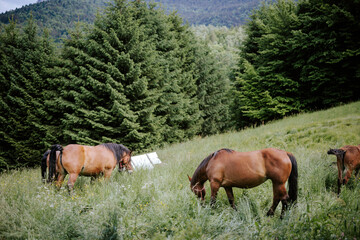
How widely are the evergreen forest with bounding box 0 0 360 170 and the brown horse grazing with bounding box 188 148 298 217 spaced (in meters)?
8.47

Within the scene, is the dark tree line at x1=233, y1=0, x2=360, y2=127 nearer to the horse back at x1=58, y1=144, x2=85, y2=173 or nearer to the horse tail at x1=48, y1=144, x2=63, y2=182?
the horse back at x1=58, y1=144, x2=85, y2=173

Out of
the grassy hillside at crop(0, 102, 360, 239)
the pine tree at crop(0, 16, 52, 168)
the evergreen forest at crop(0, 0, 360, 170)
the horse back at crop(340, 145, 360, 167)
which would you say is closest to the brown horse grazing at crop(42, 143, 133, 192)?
the grassy hillside at crop(0, 102, 360, 239)

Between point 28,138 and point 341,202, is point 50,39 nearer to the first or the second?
point 28,138

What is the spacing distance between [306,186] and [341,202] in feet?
2.29

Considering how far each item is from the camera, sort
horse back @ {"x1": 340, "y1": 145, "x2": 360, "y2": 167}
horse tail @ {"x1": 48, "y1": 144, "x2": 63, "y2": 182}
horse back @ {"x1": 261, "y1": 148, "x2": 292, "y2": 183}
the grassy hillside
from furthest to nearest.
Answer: horse tail @ {"x1": 48, "y1": 144, "x2": 63, "y2": 182}
horse back @ {"x1": 340, "y1": 145, "x2": 360, "y2": 167}
horse back @ {"x1": 261, "y1": 148, "x2": 292, "y2": 183}
the grassy hillside

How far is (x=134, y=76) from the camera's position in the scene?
37.9ft

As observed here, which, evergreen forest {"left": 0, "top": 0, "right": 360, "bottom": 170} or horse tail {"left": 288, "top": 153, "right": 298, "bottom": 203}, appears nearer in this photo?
horse tail {"left": 288, "top": 153, "right": 298, "bottom": 203}

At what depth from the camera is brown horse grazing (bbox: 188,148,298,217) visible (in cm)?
283

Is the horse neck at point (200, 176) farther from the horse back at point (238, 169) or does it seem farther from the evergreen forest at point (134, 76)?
the evergreen forest at point (134, 76)

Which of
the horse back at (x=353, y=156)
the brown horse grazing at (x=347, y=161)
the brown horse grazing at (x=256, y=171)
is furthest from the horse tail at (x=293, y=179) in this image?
the horse back at (x=353, y=156)

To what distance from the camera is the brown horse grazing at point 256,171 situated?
2.83 meters

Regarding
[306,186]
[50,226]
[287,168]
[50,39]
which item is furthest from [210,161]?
[50,39]

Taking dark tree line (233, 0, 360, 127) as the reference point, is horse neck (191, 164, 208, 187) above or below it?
below

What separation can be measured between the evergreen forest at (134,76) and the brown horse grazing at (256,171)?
333 inches
